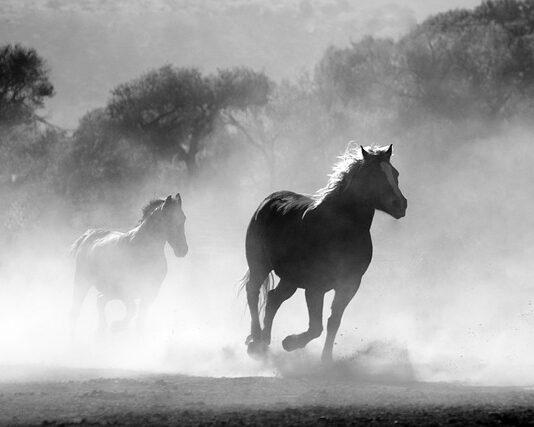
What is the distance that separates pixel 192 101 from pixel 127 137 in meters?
5.48

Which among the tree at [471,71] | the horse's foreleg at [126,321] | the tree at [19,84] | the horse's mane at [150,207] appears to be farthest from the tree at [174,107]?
the horse's foreleg at [126,321]

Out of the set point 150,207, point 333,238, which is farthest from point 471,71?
point 333,238

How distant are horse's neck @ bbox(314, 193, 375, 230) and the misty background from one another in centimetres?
162

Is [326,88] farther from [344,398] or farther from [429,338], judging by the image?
[344,398]

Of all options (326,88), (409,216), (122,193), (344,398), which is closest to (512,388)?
(344,398)

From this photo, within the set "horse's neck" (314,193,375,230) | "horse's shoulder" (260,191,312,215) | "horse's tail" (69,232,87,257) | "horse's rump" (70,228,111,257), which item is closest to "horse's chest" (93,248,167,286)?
"horse's rump" (70,228,111,257)

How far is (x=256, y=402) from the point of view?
36.0 ft

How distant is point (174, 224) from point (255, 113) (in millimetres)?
52504

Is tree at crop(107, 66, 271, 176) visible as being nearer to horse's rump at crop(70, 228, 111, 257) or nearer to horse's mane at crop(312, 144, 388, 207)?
horse's rump at crop(70, 228, 111, 257)

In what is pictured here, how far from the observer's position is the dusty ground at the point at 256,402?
32.2 ft

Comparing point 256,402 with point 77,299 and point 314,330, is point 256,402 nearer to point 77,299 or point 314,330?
point 314,330

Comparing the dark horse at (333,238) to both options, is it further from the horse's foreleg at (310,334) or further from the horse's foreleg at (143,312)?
the horse's foreleg at (143,312)

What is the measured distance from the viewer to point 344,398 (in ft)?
36.7

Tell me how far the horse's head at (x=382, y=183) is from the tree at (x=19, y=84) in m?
45.8
